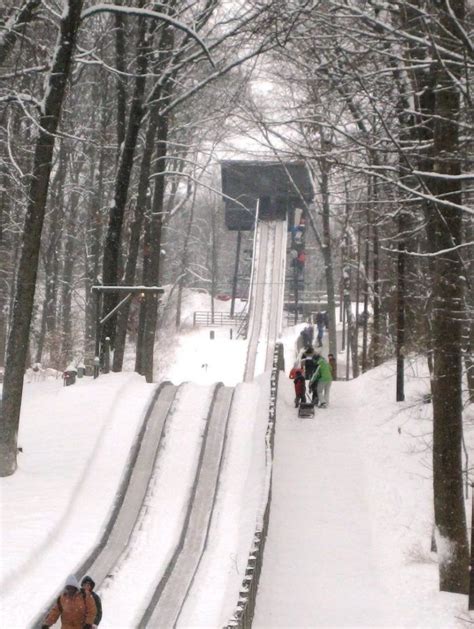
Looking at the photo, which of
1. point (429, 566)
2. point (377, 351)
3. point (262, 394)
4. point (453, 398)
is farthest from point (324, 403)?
point (453, 398)

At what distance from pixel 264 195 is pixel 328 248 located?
59.9ft

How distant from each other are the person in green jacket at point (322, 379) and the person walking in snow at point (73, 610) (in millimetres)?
12902

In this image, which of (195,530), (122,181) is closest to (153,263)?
(122,181)

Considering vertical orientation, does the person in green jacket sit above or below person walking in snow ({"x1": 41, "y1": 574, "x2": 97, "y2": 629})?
above

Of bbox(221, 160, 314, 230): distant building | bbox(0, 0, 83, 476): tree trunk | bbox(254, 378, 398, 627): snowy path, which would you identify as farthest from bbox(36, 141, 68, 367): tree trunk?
bbox(0, 0, 83, 476): tree trunk

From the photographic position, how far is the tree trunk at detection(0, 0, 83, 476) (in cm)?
1697

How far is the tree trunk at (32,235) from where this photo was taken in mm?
16969

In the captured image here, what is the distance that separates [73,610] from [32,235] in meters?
7.91

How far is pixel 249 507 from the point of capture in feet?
55.2

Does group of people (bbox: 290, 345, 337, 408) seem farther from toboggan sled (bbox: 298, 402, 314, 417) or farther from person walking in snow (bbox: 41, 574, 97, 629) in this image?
person walking in snow (bbox: 41, 574, 97, 629)

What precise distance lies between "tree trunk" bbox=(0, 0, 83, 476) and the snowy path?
4.90 m

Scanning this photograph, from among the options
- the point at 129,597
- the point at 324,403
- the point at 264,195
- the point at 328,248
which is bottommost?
the point at 129,597

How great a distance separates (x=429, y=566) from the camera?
14633mm

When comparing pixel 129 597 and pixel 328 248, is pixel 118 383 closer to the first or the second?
pixel 129 597
